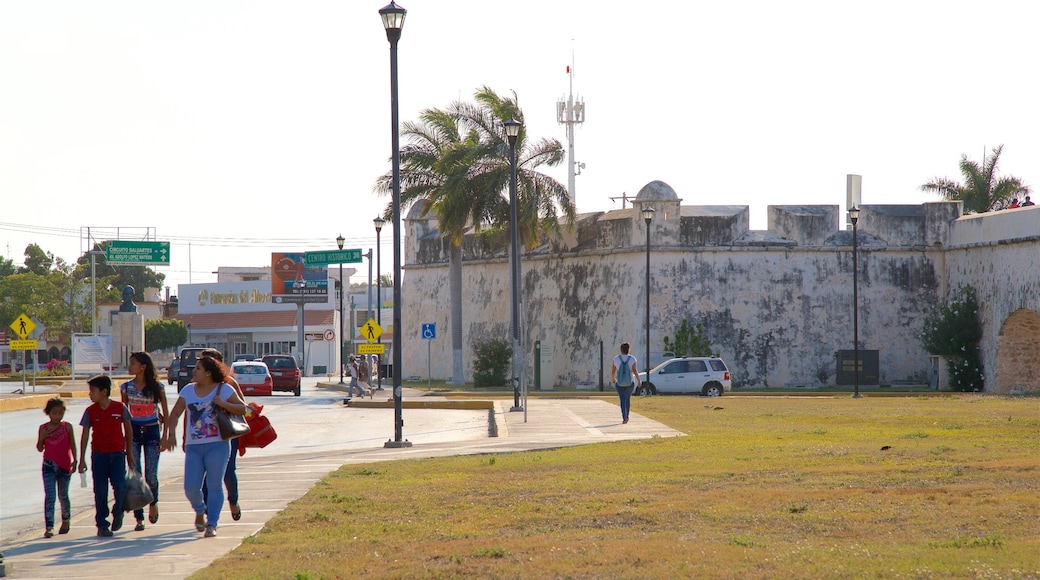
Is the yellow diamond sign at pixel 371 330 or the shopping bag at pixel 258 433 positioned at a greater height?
the yellow diamond sign at pixel 371 330

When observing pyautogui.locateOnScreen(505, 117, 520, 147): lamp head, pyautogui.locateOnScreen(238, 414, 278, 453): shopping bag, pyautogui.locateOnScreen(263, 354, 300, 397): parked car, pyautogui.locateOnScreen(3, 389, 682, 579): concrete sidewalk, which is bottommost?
pyautogui.locateOnScreen(263, 354, 300, 397): parked car

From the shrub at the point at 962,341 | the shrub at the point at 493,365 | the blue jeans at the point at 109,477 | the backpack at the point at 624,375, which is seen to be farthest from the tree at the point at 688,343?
the blue jeans at the point at 109,477

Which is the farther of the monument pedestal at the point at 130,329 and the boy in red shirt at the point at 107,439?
the monument pedestal at the point at 130,329

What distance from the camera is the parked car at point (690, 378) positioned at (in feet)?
115

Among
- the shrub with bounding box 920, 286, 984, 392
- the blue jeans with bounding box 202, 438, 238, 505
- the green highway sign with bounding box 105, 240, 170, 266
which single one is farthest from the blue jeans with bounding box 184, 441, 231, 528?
the green highway sign with bounding box 105, 240, 170, 266

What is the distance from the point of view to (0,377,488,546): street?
40.8 feet

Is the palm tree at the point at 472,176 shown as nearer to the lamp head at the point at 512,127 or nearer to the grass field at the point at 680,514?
the lamp head at the point at 512,127

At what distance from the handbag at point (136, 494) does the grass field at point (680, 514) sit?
1062mm

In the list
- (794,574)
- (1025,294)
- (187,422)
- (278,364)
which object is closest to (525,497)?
(187,422)

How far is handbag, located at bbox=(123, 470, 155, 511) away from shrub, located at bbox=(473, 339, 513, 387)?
34604mm

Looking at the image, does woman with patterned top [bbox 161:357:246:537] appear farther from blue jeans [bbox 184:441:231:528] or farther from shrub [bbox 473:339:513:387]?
shrub [bbox 473:339:513:387]

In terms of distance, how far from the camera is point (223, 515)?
10.6m

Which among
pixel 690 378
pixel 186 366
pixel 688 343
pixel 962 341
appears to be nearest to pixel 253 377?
pixel 186 366

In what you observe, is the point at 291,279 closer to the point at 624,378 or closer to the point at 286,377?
the point at 286,377
